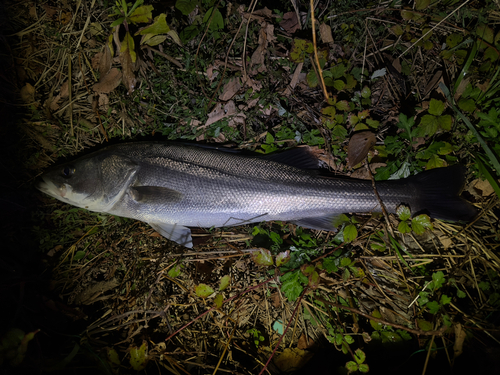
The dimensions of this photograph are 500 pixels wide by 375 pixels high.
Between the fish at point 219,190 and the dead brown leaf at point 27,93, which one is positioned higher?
the dead brown leaf at point 27,93

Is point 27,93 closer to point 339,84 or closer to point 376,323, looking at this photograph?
point 339,84

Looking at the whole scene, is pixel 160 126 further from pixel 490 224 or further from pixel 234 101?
pixel 490 224

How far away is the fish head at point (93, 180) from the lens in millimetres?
2916

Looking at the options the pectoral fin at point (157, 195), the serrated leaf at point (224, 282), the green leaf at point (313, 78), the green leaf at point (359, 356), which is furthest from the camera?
the green leaf at point (313, 78)

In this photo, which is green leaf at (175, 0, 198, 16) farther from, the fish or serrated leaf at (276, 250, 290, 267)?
serrated leaf at (276, 250, 290, 267)

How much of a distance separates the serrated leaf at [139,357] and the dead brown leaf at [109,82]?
117 inches

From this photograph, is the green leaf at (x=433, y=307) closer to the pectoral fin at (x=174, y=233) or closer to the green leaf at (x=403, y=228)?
the green leaf at (x=403, y=228)

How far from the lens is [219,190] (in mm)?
2906

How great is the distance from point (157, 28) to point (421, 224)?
367cm

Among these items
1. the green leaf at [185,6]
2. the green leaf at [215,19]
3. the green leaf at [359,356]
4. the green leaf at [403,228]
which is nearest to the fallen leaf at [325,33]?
the green leaf at [215,19]

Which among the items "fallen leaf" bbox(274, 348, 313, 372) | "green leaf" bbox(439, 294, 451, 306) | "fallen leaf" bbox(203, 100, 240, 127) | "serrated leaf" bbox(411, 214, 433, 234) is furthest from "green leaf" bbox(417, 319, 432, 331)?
"fallen leaf" bbox(203, 100, 240, 127)

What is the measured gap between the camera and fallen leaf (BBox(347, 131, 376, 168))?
290 centimetres

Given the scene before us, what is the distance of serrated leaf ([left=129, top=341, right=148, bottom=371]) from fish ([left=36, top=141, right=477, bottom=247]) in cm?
116

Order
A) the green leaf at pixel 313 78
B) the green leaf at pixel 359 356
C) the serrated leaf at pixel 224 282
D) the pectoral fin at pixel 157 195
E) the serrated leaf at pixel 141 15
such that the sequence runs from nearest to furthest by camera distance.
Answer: the green leaf at pixel 359 356 < the serrated leaf at pixel 141 15 < the serrated leaf at pixel 224 282 < the pectoral fin at pixel 157 195 < the green leaf at pixel 313 78
